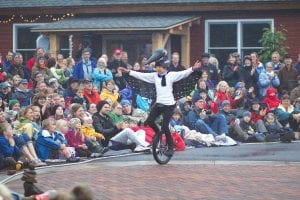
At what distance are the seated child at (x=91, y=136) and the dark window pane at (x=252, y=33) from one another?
10.9 meters

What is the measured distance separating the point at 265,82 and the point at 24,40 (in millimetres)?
10283

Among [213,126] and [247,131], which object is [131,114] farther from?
[247,131]

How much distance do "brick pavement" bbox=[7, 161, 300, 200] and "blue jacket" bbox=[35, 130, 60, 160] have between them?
77cm

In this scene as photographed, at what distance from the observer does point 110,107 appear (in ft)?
66.2

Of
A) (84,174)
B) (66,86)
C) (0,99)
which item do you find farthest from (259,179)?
(66,86)

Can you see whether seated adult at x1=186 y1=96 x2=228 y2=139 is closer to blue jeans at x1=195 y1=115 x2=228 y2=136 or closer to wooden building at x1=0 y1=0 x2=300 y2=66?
blue jeans at x1=195 y1=115 x2=228 y2=136

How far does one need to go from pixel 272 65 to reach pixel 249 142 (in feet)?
13.3

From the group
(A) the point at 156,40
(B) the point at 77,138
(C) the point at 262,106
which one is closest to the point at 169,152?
(B) the point at 77,138

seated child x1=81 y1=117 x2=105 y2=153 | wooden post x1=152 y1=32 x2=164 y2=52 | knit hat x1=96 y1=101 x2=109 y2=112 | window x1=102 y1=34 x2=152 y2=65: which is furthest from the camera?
window x1=102 y1=34 x2=152 y2=65

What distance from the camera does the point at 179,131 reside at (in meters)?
20.6

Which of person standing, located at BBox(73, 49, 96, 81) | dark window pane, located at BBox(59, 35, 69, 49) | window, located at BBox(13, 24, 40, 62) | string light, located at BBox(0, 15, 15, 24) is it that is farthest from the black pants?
string light, located at BBox(0, 15, 15, 24)

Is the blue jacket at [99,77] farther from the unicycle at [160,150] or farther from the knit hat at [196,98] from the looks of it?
the unicycle at [160,150]

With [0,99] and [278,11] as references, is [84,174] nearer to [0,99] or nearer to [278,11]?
[0,99]

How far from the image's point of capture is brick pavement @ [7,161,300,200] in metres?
13.2
